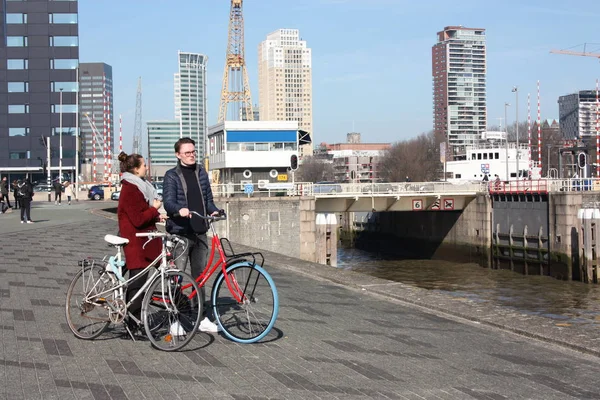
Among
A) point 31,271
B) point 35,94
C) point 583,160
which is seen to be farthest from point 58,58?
point 31,271

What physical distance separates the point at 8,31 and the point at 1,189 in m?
58.3

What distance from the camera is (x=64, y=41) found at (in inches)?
3465

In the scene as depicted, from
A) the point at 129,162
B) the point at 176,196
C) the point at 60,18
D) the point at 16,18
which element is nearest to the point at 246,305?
the point at 176,196

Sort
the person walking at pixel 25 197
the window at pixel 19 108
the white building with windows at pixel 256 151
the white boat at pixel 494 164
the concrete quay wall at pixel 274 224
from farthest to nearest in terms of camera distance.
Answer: the window at pixel 19 108 < the white boat at pixel 494 164 < the white building with windows at pixel 256 151 < the concrete quay wall at pixel 274 224 < the person walking at pixel 25 197

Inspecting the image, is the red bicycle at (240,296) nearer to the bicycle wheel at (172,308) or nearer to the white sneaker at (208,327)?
the white sneaker at (208,327)

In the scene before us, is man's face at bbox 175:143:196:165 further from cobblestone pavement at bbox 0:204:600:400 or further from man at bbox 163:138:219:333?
cobblestone pavement at bbox 0:204:600:400

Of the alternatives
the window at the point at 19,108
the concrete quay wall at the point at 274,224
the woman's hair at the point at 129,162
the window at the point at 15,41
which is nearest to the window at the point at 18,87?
the window at the point at 19,108

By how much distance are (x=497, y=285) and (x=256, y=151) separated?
15.5 metres

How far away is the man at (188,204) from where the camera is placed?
24.5 ft

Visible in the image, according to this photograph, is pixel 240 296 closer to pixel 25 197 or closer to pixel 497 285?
pixel 25 197

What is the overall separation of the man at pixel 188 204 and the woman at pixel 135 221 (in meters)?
0.19

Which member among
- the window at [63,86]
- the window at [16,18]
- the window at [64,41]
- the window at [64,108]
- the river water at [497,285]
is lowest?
the river water at [497,285]

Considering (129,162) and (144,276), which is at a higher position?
(129,162)

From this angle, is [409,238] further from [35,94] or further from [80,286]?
[35,94]
